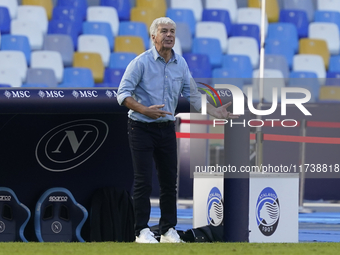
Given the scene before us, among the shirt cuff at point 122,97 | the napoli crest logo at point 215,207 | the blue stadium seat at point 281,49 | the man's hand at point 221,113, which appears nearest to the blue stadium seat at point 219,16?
the blue stadium seat at point 281,49

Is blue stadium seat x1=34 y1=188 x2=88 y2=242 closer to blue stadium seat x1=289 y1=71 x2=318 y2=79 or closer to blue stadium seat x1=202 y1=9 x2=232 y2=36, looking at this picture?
blue stadium seat x1=289 y1=71 x2=318 y2=79

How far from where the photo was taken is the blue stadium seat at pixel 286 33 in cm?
1075

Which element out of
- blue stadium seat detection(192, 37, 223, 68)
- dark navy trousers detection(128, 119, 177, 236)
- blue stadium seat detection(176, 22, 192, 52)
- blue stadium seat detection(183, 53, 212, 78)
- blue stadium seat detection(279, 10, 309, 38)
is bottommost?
dark navy trousers detection(128, 119, 177, 236)

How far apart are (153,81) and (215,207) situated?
126 cm

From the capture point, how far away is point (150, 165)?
12.3 ft

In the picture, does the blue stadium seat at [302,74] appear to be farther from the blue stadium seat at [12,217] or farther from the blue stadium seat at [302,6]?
the blue stadium seat at [12,217]

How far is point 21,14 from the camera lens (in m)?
10.4

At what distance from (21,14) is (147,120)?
7.35 m

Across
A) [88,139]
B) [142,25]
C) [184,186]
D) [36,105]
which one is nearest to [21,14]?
[142,25]

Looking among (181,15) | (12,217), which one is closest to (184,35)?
(181,15)

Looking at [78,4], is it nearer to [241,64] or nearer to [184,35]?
[184,35]

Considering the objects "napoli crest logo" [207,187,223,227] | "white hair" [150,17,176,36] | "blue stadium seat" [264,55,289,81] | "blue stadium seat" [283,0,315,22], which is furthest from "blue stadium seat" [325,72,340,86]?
"white hair" [150,17,176,36]

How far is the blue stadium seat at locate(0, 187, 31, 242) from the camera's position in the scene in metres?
4.34

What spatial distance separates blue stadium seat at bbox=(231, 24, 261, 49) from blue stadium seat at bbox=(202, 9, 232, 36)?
11 cm
